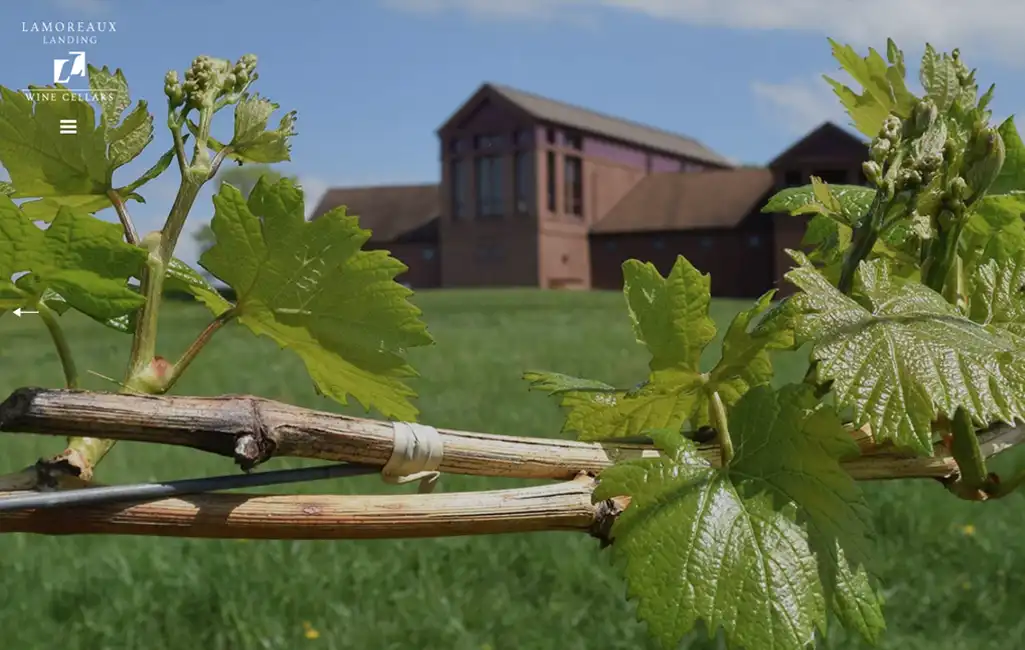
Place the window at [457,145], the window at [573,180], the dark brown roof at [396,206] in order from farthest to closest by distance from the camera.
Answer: the dark brown roof at [396,206] → the window at [457,145] → the window at [573,180]

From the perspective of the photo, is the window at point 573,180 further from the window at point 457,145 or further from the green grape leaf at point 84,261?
the green grape leaf at point 84,261

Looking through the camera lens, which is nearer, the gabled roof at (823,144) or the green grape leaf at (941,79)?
the green grape leaf at (941,79)

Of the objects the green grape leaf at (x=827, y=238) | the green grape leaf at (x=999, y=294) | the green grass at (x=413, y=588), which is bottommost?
the green grass at (x=413, y=588)

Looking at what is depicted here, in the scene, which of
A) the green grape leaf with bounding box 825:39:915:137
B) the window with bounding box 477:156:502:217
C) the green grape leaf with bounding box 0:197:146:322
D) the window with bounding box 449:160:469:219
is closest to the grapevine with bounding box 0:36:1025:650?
the green grape leaf with bounding box 0:197:146:322

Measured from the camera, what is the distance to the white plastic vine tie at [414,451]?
1.20 ft

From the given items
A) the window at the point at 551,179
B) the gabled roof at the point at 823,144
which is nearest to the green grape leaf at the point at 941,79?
the gabled roof at the point at 823,144

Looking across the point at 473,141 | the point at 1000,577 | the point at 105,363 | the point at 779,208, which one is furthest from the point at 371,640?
the point at 473,141

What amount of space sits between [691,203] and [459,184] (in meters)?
4.74

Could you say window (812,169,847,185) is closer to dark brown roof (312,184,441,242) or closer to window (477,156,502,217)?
window (477,156,502,217)

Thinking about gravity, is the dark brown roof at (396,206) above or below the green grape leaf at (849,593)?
above

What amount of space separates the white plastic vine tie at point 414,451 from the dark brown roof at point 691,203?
17748 millimetres

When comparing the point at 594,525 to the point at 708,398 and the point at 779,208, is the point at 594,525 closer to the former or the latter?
the point at 708,398

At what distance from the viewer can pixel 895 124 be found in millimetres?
378

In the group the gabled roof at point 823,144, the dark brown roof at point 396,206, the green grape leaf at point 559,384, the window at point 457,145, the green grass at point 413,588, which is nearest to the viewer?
the green grape leaf at point 559,384
